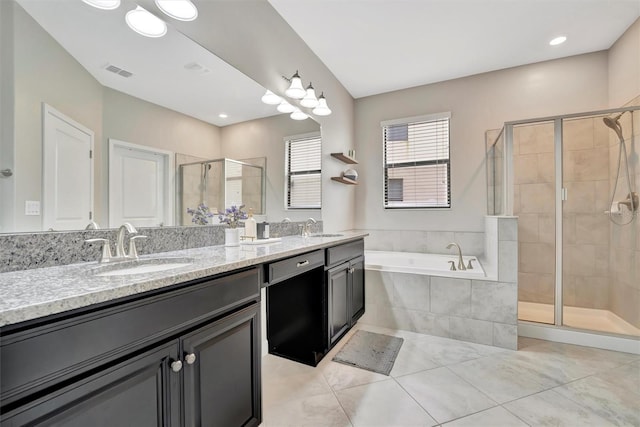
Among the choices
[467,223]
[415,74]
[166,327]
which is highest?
[415,74]

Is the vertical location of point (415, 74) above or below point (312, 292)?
above

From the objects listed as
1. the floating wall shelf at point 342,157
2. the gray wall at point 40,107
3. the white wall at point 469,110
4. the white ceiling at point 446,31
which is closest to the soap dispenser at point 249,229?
the gray wall at point 40,107

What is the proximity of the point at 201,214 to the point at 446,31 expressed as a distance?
268cm

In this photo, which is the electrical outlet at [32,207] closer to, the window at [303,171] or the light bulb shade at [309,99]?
the window at [303,171]

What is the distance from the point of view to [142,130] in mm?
1360

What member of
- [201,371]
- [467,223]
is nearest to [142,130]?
[201,371]

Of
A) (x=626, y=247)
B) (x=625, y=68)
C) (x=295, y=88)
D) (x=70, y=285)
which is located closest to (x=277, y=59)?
(x=295, y=88)

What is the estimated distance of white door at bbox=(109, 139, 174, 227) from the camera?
123 cm

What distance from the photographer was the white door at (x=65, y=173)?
3.26 ft

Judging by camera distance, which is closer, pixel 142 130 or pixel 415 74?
pixel 142 130

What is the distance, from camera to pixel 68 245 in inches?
42.0

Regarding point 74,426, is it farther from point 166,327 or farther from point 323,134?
point 323,134

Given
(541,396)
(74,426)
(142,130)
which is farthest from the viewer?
(541,396)

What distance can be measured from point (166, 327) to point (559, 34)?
3840 millimetres
